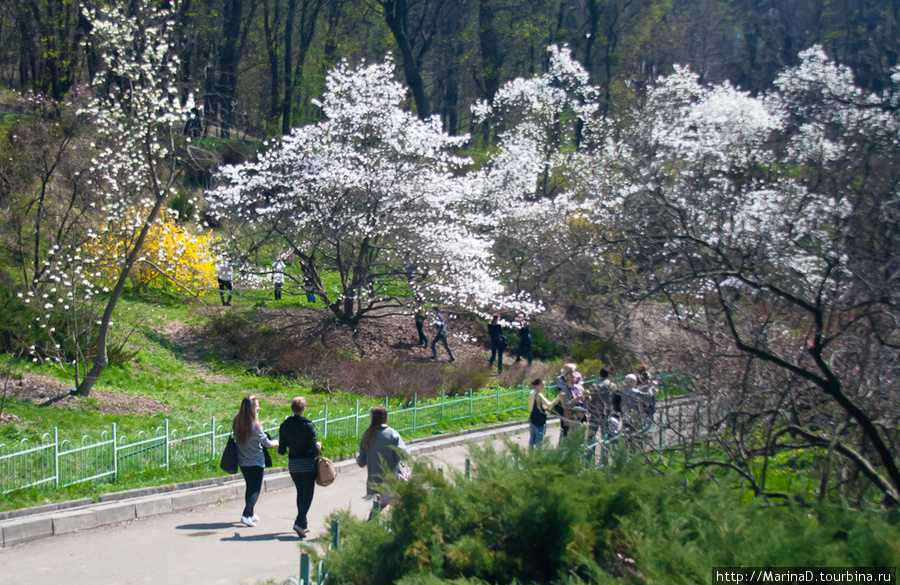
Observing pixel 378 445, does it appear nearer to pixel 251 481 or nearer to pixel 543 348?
pixel 251 481

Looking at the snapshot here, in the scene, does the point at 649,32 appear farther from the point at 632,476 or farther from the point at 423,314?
the point at 632,476

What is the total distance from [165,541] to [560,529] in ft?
17.7

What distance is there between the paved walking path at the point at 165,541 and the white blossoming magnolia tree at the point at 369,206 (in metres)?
11.0

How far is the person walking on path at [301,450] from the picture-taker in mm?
8016

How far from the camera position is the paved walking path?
6941 mm

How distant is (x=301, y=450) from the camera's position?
803cm

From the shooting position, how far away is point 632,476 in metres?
4.79

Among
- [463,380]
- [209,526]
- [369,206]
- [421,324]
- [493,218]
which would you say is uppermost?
[493,218]

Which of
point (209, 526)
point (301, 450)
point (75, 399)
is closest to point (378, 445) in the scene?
point (301, 450)

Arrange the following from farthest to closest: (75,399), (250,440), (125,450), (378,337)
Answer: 1. (378,337)
2. (75,399)
3. (125,450)
4. (250,440)

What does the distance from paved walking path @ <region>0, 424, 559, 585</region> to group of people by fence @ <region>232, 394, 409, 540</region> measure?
443 mm

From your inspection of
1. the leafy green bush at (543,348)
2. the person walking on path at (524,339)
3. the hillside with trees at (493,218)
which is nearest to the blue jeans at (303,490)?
the hillside with trees at (493,218)

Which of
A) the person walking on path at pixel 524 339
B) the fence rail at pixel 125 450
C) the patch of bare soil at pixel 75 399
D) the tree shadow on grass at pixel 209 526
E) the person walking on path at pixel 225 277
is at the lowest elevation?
the tree shadow on grass at pixel 209 526

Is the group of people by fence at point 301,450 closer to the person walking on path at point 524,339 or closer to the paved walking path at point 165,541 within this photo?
the paved walking path at point 165,541
